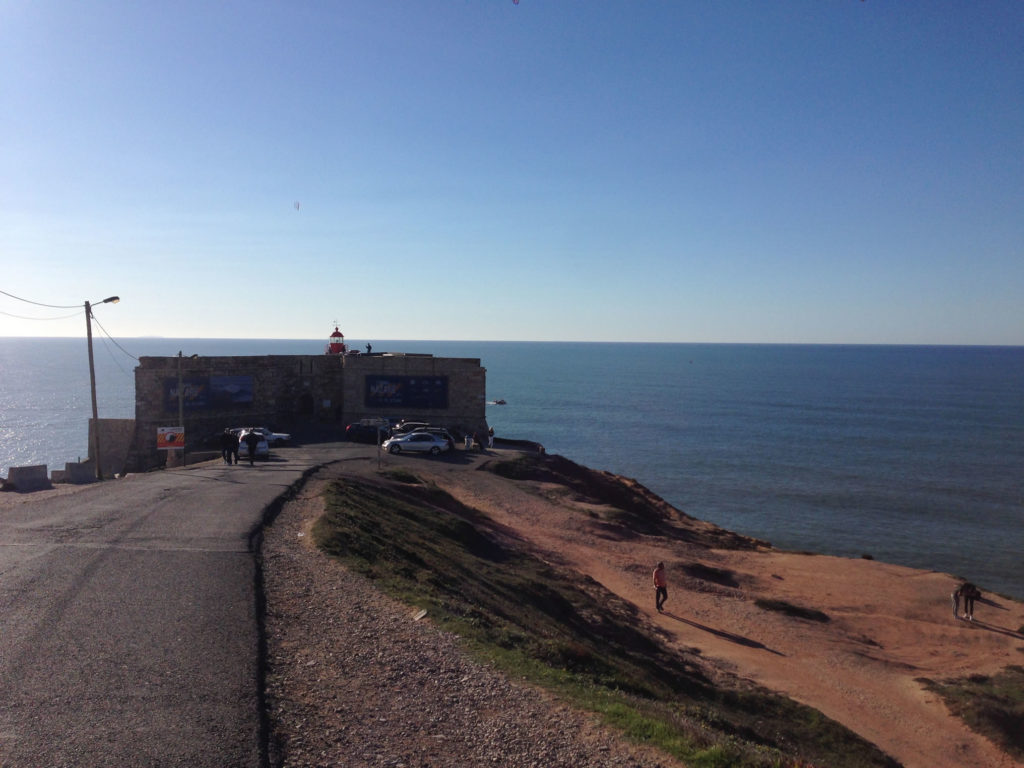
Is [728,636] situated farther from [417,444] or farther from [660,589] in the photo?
[417,444]

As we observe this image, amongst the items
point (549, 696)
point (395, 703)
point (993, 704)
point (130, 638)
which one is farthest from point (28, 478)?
point (993, 704)

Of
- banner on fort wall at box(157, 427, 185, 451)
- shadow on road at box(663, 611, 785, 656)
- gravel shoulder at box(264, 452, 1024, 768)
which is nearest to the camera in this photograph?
gravel shoulder at box(264, 452, 1024, 768)

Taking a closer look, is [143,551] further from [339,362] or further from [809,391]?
[809,391]

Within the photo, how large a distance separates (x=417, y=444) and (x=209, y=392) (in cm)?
1176

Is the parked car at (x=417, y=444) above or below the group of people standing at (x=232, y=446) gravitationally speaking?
below

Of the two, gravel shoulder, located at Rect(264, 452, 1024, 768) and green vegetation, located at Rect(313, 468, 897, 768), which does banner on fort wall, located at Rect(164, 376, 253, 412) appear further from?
green vegetation, located at Rect(313, 468, 897, 768)

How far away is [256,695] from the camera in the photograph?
7742 mm

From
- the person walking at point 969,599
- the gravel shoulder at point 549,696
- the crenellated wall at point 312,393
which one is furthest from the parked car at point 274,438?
the person walking at point 969,599

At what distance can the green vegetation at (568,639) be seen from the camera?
28.3 feet

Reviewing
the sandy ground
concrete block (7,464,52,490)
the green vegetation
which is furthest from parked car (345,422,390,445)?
the green vegetation

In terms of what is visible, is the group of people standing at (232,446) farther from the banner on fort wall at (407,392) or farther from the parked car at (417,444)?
the banner on fort wall at (407,392)

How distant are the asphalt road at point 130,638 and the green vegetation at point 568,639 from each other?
8.37 feet

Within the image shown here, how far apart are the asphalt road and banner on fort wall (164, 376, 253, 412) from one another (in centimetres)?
2139

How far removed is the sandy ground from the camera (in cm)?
1625
